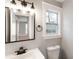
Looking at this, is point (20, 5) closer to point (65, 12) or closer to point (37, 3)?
point (37, 3)

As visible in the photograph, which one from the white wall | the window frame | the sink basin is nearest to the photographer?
the sink basin

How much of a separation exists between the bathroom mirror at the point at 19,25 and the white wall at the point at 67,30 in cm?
109

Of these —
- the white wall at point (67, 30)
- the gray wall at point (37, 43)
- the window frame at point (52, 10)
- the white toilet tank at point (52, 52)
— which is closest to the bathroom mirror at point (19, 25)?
the gray wall at point (37, 43)

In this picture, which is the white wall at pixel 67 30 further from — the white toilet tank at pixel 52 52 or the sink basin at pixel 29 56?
the sink basin at pixel 29 56

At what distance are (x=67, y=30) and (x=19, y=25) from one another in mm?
1446

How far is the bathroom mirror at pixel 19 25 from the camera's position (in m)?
1.70

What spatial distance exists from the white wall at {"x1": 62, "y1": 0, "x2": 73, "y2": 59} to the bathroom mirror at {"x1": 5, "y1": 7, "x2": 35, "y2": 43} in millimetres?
1090

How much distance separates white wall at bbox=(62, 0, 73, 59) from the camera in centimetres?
264

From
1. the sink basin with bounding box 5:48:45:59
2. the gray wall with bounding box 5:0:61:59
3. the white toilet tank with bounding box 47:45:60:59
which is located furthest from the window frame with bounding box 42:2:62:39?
the sink basin with bounding box 5:48:45:59

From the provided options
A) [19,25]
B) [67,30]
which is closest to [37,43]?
[19,25]

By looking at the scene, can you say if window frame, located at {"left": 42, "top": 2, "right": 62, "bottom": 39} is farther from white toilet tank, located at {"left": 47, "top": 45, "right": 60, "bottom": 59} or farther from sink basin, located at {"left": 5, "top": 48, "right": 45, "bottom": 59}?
sink basin, located at {"left": 5, "top": 48, "right": 45, "bottom": 59}

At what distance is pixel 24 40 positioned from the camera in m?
1.96

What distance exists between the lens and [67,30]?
A: 2.77 m
